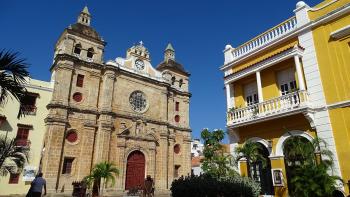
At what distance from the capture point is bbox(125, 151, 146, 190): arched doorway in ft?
76.7

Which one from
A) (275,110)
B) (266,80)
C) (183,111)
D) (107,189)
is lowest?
(107,189)

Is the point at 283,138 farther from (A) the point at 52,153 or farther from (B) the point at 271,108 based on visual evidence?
(A) the point at 52,153

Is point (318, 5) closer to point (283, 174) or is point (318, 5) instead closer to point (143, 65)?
point (283, 174)

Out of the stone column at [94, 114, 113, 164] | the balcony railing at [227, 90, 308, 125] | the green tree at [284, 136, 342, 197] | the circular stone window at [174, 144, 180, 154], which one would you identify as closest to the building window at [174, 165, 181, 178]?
the circular stone window at [174, 144, 180, 154]

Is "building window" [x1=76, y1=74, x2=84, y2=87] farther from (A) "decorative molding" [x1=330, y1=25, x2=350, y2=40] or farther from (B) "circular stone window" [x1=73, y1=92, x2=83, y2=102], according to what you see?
(A) "decorative molding" [x1=330, y1=25, x2=350, y2=40]

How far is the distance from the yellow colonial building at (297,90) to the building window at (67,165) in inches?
519

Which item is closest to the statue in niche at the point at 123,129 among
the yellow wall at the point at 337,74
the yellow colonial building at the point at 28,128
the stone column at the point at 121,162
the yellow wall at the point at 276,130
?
the stone column at the point at 121,162

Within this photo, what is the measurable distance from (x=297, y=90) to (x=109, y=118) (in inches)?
637

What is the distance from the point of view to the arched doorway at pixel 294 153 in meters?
10.1

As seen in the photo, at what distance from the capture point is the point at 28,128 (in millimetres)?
19891

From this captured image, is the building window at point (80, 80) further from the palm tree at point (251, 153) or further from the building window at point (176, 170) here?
the palm tree at point (251, 153)

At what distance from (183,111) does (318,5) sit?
20071 millimetres

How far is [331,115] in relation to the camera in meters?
10.5

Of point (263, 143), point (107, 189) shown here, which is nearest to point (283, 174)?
point (263, 143)
